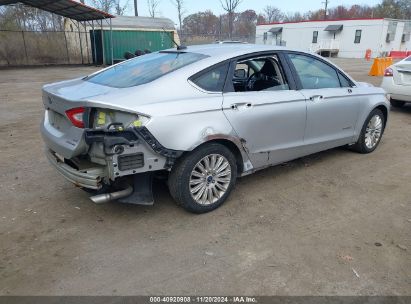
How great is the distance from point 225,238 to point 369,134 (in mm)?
3399

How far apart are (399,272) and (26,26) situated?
3091 cm

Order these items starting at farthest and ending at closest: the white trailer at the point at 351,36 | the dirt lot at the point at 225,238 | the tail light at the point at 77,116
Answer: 1. the white trailer at the point at 351,36
2. the tail light at the point at 77,116
3. the dirt lot at the point at 225,238

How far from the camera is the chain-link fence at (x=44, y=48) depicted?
2216 centimetres

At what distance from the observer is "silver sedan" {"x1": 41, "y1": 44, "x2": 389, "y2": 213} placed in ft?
10.5

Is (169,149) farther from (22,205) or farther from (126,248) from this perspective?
(22,205)

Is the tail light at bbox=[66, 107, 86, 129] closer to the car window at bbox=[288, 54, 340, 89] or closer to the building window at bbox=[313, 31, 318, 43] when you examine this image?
the car window at bbox=[288, 54, 340, 89]

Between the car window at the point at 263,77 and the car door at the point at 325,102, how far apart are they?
219 mm

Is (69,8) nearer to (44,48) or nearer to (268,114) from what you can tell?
(44,48)

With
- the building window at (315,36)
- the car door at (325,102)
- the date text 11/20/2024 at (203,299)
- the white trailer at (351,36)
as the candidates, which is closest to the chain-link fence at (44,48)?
the white trailer at (351,36)

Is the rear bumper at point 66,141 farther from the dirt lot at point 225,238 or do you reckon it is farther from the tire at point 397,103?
the tire at point 397,103

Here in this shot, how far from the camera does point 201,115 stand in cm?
350

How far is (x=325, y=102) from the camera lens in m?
4.64

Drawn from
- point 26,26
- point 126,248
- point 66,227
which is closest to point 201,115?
point 126,248

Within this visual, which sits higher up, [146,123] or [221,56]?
[221,56]
